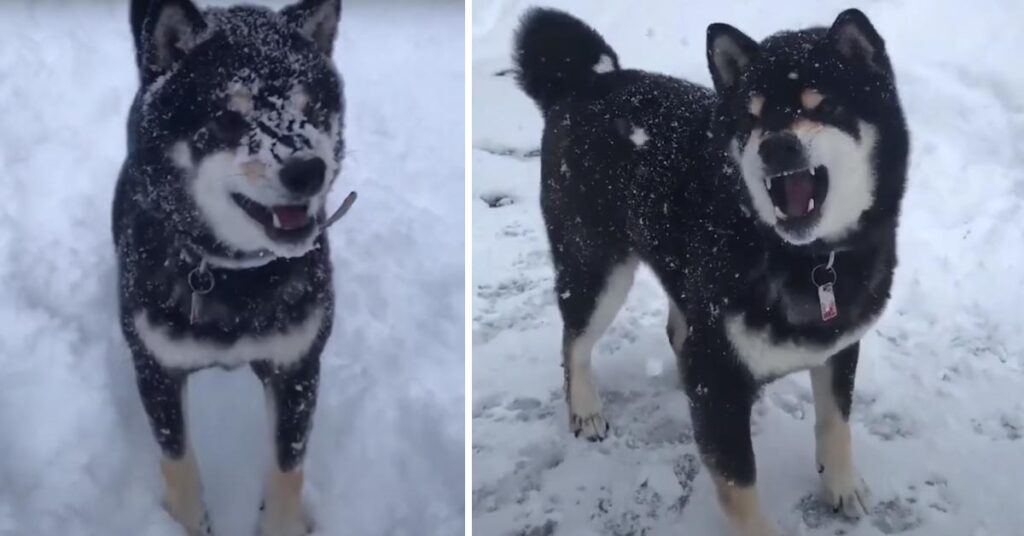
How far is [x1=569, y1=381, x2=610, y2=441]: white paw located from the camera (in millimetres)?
1257

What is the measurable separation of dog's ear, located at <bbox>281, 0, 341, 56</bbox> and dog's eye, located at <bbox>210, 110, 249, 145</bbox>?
13 cm

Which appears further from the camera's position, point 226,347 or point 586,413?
point 586,413

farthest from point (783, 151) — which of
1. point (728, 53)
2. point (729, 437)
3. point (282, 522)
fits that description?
point (282, 522)

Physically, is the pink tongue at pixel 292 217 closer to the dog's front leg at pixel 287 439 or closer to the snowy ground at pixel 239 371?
the dog's front leg at pixel 287 439

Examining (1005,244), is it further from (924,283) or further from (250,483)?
(250,483)

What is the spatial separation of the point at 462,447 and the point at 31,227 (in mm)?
643

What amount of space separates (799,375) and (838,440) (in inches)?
8.2

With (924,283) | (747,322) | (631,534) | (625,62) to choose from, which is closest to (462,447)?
(631,534)

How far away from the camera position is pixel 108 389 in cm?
107

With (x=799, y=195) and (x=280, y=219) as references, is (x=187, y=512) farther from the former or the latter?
(x=799, y=195)

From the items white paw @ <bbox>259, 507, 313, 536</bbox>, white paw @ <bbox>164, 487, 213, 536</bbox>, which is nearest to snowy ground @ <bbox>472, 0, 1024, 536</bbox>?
white paw @ <bbox>259, 507, 313, 536</bbox>

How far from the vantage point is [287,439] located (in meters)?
1.03

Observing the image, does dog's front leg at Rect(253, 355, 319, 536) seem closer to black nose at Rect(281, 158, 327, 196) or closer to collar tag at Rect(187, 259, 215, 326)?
collar tag at Rect(187, 259, 215, 326)

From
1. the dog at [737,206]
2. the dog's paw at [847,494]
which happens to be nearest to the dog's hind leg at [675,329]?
the dog at [737,206]
